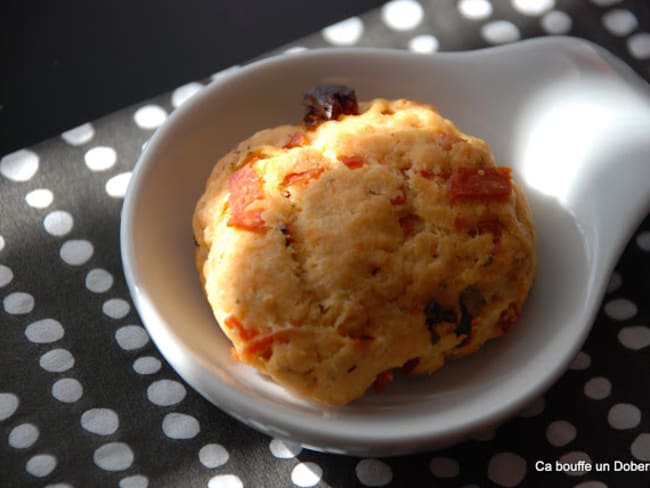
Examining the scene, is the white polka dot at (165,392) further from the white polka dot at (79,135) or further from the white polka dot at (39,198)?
the white polka dot at (79,135)

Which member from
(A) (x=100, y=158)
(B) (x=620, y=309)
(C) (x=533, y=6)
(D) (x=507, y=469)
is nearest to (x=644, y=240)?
(B) (x=620, y=309)

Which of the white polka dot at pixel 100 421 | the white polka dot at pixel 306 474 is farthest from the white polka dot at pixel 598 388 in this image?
the white polka dot at pixel 100 421

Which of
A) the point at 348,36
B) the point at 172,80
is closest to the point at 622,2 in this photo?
the point at 348,36

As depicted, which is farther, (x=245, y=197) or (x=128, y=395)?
(x=128, y=395)

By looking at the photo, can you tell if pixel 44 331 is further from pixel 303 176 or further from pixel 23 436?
pixel 303 176

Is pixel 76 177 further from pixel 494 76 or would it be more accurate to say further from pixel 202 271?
pixel 494 76
